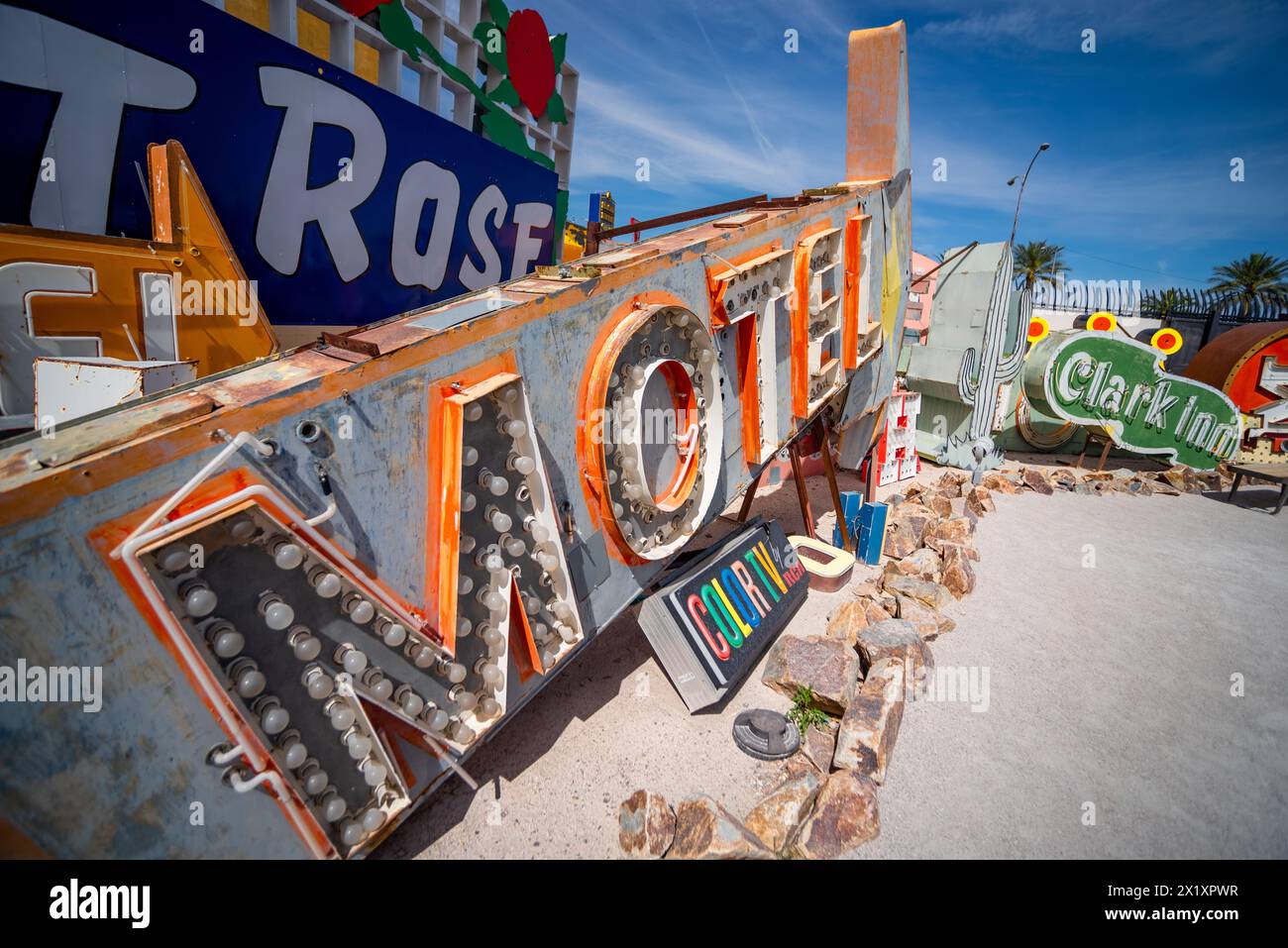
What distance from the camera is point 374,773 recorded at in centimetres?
323

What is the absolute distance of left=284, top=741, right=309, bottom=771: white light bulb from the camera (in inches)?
115

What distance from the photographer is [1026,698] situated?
6160 mm

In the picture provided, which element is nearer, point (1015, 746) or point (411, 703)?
point (411, 703)

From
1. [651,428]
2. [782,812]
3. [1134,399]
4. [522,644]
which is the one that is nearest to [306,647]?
[522,644]

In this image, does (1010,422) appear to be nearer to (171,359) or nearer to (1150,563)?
(1150,563)

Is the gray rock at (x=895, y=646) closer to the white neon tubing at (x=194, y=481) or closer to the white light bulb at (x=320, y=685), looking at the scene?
the white light bulb at (x=320, y=685)

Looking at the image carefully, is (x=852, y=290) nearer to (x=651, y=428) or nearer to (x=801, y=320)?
(x=801, y=320)

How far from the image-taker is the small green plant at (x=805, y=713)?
17.8 feet

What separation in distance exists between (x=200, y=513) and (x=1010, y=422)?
1950 centimetres

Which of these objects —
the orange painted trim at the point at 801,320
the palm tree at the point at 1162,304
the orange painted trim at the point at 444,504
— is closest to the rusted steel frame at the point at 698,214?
the orange painted trim at the point at 801,320

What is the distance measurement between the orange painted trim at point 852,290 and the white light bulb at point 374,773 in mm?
6652

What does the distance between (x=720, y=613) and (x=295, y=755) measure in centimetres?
381
